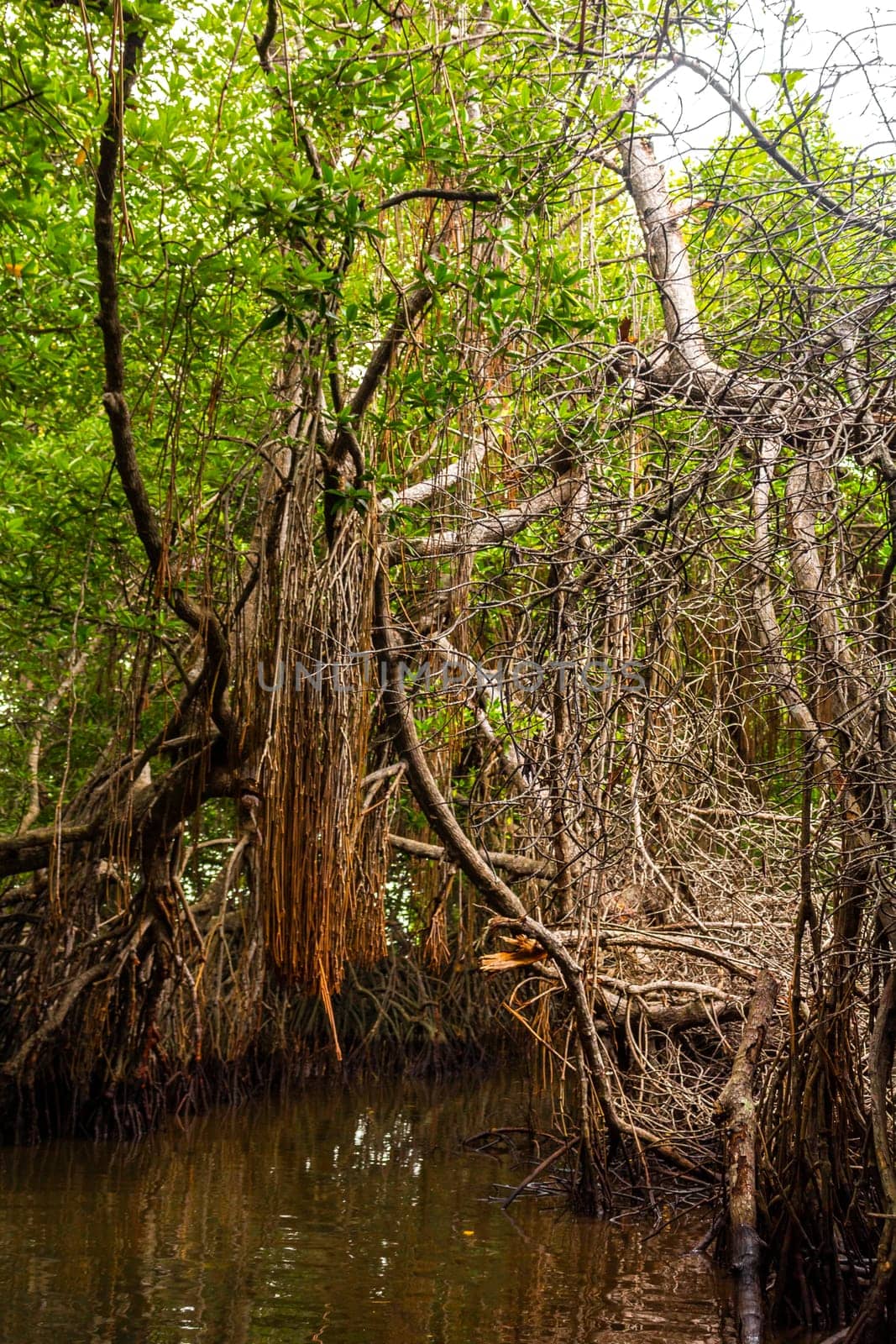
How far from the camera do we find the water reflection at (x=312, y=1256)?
12.9 ft

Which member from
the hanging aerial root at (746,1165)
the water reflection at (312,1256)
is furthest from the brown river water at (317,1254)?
the hanging aerial root at (746,1165)

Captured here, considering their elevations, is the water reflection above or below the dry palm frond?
below

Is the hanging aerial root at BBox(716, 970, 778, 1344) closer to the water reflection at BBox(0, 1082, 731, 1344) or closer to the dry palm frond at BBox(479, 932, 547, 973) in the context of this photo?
the water reflection at BBox(0, 1082, 731, 1344)

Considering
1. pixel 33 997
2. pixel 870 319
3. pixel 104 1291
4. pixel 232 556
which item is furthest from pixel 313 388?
pixel 33 997

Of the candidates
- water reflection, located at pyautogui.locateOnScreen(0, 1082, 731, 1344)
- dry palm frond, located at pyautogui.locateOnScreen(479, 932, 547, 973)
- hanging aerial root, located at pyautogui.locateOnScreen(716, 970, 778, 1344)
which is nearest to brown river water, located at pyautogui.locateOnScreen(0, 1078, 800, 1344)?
water reflection, located at pyautogui.locateOnScreen(0, 1082, 731, 1344)

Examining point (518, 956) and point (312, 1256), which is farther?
point (518, 956)

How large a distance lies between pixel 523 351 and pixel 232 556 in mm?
1435

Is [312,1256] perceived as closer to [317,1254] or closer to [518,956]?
[317,1254]

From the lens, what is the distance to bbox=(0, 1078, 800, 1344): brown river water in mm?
3920

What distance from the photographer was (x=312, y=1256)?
4723 millimetres

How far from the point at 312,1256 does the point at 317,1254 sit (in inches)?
1.3

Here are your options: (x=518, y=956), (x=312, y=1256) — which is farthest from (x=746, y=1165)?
(x=312, y=1256)

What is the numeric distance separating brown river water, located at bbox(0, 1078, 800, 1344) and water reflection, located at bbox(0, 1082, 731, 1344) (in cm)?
1

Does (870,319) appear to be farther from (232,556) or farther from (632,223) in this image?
(632,223)
